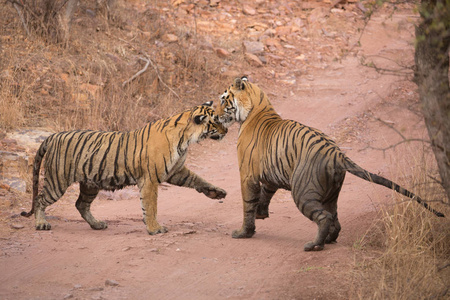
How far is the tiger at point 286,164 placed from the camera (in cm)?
548

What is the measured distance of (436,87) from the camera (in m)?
4.76

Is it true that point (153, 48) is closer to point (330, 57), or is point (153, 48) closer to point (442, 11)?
point (330, 57)

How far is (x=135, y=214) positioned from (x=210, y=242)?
6.66 ft

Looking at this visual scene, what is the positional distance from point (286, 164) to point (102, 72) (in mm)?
7278

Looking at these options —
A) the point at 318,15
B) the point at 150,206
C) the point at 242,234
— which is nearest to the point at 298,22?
the point at 318,15

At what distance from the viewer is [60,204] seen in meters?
8.20

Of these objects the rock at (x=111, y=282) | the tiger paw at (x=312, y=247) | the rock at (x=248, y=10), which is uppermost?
the rock at (x=248, y=10)

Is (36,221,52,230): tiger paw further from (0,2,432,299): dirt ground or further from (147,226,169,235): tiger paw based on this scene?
(147,226,169,235): tiger paw

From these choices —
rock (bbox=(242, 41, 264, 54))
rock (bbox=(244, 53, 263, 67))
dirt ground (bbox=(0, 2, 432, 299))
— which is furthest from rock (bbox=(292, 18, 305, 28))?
dirt ground (bbox=(0, 2, 432, 299))

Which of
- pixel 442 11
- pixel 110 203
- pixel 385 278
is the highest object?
pixel 442 11

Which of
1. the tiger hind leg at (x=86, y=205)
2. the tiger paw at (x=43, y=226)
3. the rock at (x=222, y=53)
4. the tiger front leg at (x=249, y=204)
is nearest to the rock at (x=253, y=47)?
the rock at (x=222, y=53)

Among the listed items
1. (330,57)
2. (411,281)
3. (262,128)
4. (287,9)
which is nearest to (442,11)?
(411,281)

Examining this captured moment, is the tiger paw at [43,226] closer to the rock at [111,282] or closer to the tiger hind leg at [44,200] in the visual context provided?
the tiger hind leg at [44,200]

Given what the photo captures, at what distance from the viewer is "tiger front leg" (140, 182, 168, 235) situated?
630cm
